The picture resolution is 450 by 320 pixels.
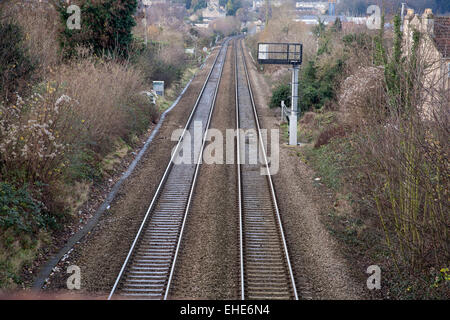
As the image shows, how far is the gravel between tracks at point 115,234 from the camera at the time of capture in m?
10.2

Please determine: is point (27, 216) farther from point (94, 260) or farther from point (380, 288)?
point (380, 288)

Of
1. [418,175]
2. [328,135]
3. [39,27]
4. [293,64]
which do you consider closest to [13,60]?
[39,27]

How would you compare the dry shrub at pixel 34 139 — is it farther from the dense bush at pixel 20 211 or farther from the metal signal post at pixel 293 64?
the metal signal post at pixel 293 64

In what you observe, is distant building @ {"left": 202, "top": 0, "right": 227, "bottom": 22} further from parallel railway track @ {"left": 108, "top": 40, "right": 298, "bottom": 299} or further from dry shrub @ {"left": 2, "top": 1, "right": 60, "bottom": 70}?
parallel railway track @ {"left": 108, "top": 40, "right": 298, "bottom": 299}

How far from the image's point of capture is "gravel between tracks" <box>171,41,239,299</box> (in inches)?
391

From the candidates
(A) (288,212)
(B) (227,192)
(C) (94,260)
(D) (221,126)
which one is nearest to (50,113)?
(C) (94,260)

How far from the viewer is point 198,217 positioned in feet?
44.8

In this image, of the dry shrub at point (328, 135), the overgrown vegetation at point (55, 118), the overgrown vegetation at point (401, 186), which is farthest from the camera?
the dry shrub at point (328, 135)

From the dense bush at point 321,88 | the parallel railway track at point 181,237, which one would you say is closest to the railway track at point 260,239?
the parallel railway track at point 181,237

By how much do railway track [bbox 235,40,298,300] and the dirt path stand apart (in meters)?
0.25

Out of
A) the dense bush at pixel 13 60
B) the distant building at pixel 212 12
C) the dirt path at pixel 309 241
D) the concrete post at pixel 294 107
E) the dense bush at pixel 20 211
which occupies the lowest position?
the dirt path at pixel 309 241

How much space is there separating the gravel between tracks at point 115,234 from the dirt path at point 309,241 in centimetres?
404

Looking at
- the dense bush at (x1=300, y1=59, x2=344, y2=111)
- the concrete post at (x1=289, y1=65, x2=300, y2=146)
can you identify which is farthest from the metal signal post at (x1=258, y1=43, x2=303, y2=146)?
the dense bush at (x1=300, y1=59, x2=344, y2=111)

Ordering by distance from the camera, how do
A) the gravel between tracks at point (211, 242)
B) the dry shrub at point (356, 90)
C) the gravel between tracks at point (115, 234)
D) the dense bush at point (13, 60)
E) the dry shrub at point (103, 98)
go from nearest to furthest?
the gravel between tracks at point (211, 242) → the gravel between tracks at point (115, 234) → the dense bush at point (13, 60) → the dry shrub at point (103, 98) → the dry shrub at point (356, 90)
